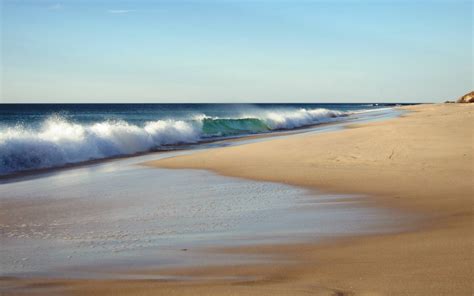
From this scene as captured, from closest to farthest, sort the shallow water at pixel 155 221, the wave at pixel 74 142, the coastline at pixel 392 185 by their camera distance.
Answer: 1. the coastline at pixel 392 185
2. the shallow water at pixel 155 221
3. the wave at pixel 74 142

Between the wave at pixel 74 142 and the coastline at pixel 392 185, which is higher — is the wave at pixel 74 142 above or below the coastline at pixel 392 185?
above

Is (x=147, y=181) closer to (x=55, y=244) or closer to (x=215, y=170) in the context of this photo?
(x=215, y=170)

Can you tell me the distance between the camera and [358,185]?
941cm

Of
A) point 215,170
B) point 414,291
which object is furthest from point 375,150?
point 414,291

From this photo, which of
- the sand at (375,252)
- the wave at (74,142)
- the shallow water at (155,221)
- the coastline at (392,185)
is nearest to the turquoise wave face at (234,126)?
the wave at (74,142)

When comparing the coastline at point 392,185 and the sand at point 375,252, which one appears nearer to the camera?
the sand at point 375,252

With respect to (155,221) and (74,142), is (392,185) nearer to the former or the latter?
(155,221)

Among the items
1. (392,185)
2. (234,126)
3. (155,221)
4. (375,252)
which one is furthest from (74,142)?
(234,126)

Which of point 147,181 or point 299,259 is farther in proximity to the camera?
point 147,181

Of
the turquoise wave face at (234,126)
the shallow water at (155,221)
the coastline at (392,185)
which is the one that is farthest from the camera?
the turquoise wave face at (234,126)

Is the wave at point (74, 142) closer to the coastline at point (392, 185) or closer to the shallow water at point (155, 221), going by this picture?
the coastline at point (392, 185)

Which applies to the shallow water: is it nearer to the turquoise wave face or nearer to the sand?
the sand

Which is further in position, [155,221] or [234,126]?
[234,126]

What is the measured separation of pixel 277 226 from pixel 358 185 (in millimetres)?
3437
